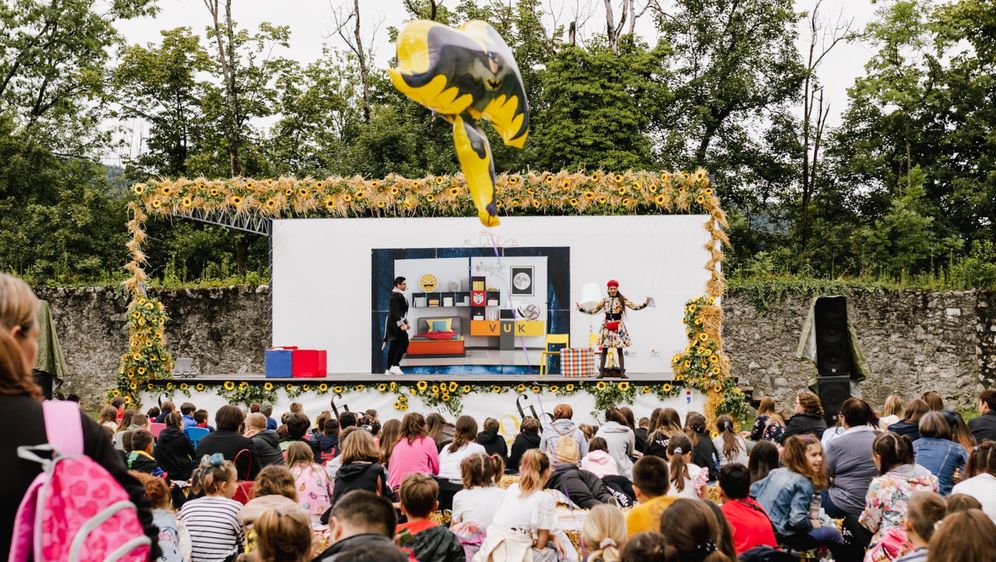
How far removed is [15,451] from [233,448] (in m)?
5.05

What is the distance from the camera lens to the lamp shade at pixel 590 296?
1488 centimetres

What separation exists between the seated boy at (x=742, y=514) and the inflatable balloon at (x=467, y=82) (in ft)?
8.71

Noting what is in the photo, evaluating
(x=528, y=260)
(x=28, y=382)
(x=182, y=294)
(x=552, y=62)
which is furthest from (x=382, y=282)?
(x=28, y=382)

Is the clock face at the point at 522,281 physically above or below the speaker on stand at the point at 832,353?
above

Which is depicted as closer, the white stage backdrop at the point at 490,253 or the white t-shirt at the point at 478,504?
the white t-shirt at the point at 478,504

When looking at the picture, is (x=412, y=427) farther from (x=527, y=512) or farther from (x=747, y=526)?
(x=747, y=526)

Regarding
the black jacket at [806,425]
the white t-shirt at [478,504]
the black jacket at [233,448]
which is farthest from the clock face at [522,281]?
the white t-shirt at [478,504]

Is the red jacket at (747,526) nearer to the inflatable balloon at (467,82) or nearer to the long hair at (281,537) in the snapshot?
the long hair at (281,537)

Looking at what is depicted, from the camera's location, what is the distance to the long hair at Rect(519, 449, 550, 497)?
533 cm

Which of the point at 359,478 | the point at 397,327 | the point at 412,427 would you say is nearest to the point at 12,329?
the point at 359,478

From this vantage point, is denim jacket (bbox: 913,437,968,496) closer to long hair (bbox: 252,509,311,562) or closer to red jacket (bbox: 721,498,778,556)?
red jacket (bbox: 721,498,778,556)

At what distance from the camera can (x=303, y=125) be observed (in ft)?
93.1

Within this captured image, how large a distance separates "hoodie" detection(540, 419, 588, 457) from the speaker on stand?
13.2 feet

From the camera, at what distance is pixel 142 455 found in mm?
6668
